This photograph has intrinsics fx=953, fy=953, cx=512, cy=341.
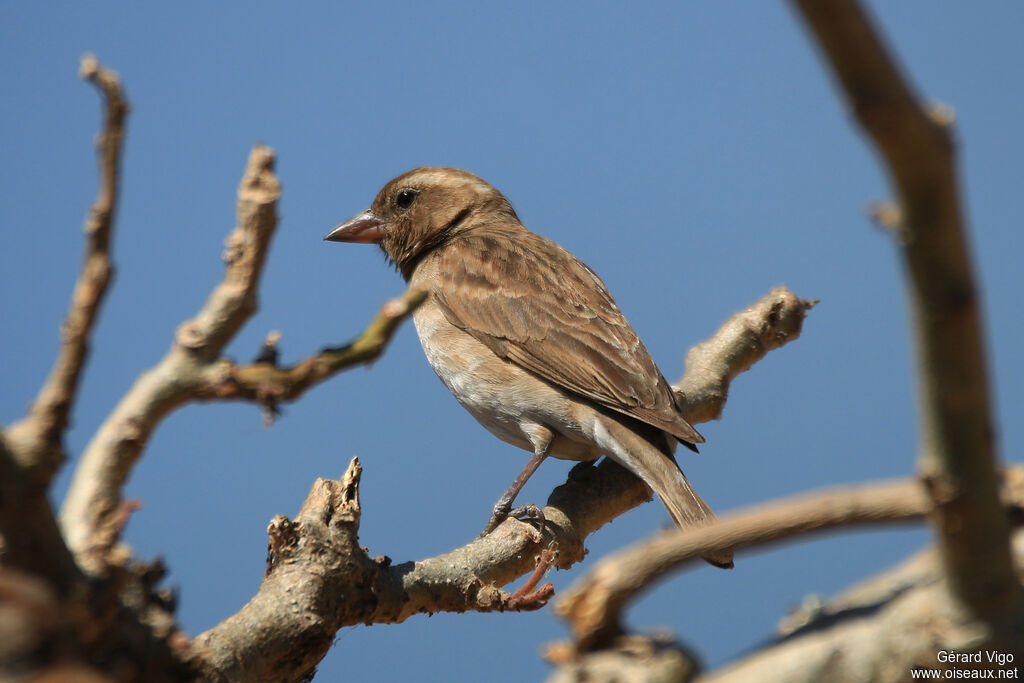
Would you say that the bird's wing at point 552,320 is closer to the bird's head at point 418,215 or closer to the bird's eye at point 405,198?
the bird's head at point 418,215

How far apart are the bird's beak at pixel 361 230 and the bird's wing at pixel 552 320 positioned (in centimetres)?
65

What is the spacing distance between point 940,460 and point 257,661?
2.16 m

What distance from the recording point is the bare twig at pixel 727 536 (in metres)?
1.66

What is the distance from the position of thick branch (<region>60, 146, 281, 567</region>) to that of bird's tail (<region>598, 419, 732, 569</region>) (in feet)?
8.68

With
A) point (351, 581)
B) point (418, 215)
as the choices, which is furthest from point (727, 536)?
point (418, 215)

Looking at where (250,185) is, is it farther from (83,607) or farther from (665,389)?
(665,389)

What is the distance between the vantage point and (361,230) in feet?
21.1

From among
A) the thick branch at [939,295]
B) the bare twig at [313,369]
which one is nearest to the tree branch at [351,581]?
the bare twig at [313,369]

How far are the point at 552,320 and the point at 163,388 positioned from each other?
3.44 metres

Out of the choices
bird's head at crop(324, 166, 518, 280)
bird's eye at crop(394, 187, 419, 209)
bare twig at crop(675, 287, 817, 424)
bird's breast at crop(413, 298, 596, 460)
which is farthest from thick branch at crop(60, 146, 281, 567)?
bird's eye at crop(394, 187, 419, 209)

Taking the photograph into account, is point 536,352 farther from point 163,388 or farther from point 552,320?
point 163,388

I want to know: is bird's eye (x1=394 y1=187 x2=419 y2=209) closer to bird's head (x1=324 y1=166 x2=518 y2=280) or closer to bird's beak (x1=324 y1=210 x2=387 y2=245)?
bird's head (x1=324 y1=166 x2=518 y2=280)

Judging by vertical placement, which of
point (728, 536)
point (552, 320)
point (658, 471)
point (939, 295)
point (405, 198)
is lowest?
point (728, 536)

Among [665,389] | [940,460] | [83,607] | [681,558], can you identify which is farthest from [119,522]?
[665,389]
